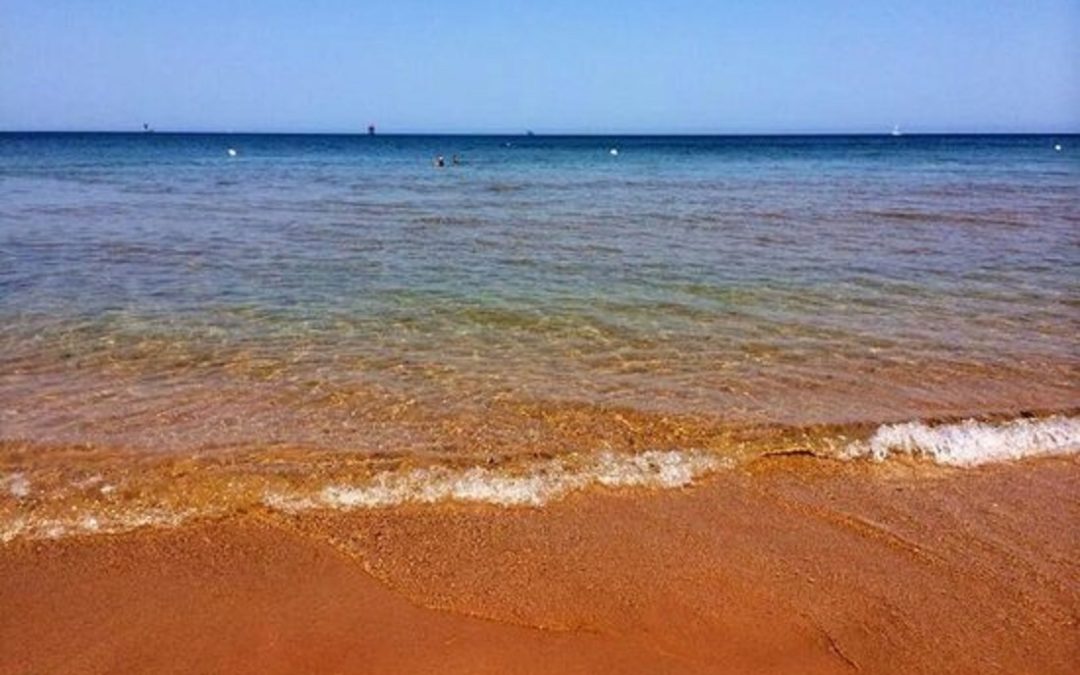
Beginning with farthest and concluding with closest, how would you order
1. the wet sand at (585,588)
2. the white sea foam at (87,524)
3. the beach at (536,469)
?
1. the white sea foam at (87,524)
2. the beach at (536,469)
3. the wet sand at (585,588)

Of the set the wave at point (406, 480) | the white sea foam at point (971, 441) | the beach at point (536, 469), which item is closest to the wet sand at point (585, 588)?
the beach at point (536, 469)

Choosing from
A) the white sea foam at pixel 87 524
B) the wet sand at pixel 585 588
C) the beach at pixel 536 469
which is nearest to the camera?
the wet sand at pixel 585 588

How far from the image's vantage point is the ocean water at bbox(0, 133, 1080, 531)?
17.0ft

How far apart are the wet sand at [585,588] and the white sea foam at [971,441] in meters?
0.54

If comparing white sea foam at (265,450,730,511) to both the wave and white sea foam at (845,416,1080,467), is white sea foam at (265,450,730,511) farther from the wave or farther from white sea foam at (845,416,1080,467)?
white sea foam at (845,416,1080,467)

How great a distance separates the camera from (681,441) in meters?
5.28

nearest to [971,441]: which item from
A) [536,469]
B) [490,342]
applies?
[536,469]

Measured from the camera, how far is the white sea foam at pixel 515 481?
4.41m

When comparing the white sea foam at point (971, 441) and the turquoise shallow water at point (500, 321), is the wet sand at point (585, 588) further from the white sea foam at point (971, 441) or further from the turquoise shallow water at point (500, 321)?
the turquoise shallow water at point (500, 321)

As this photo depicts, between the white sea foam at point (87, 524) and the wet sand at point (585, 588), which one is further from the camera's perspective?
the white sea foam at point (87, 524)

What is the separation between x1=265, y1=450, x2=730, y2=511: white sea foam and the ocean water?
5cm

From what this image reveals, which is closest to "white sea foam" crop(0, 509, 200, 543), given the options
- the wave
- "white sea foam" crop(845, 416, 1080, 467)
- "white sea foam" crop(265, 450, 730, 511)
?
the wave

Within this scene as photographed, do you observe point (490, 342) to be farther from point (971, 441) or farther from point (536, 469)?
point (971, 441)

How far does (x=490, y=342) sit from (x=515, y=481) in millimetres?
2970
